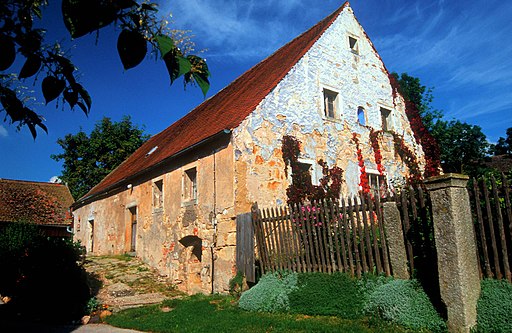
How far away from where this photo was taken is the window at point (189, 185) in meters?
11.8

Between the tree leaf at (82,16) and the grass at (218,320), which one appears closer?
the tree leaf at (82,16)

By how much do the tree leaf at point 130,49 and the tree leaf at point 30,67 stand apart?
0.48 meters

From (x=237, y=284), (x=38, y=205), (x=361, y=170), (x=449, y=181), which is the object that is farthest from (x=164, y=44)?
(x=38, y=205)

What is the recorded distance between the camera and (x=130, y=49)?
1.41 meters

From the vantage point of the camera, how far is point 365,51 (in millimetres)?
14219

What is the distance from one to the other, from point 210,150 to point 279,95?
255 centimetres

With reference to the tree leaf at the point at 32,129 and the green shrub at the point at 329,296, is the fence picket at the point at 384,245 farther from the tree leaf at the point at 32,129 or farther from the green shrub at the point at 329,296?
the tree leaf at the point at 32,129

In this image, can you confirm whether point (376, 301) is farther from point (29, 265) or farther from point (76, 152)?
point (76, 152)

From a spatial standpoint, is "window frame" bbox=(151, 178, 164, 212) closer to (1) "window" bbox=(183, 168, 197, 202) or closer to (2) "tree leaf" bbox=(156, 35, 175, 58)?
(1) "window" bbox=(183, 168, 197, 202)

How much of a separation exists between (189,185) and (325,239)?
5.68 metres

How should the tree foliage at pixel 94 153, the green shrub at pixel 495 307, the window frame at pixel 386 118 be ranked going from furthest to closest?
the tree foliage at pixel 94 153 < the window frame at pixel 386 118 < the green shrub at pixel 495 307

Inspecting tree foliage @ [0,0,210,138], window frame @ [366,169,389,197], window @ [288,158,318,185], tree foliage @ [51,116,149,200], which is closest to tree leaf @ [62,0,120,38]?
tree foliage @ [0,0,210,138]

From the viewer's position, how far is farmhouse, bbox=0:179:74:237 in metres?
24.1

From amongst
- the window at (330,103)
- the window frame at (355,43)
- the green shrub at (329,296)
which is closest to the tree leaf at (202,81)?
the green shrub at (329,296)
